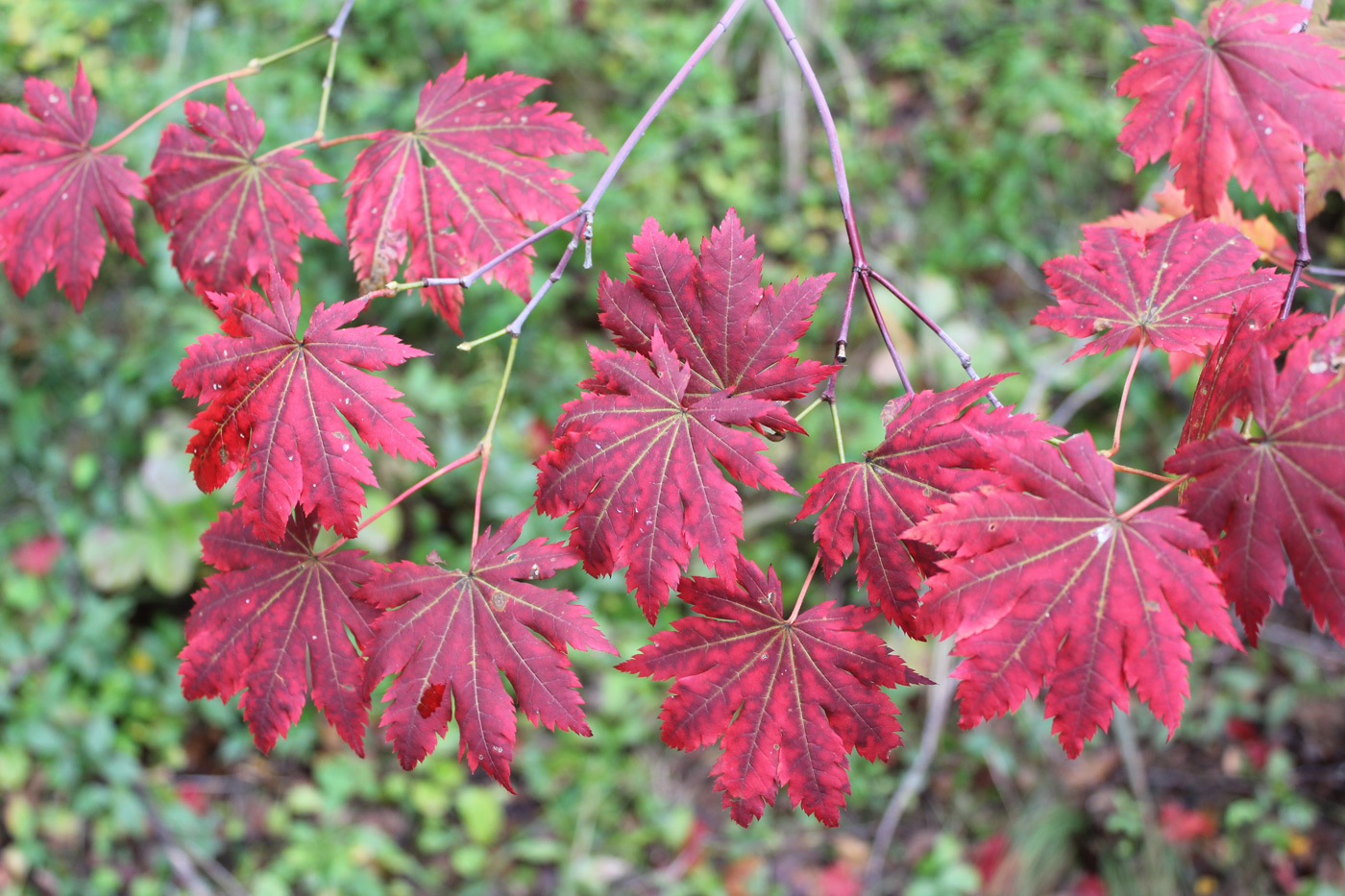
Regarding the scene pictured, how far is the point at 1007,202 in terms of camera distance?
3.89 m

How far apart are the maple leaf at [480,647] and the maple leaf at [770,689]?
12cm

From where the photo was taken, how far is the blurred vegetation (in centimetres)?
304

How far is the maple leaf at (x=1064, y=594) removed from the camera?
36.4 inches

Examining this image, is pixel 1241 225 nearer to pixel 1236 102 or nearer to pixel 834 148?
pixel 1236 102

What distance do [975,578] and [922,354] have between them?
2.92 meters

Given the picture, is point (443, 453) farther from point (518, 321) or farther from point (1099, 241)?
point (1099, 241)

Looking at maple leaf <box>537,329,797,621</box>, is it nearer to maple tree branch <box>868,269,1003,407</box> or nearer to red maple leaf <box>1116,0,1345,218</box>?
maple tree branch <box>868,269,1003,407</box>

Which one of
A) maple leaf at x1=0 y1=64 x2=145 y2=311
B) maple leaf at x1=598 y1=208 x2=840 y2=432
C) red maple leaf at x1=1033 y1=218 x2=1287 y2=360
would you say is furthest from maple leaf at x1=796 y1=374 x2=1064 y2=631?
maple leaf at x1=0 y1=64 x2=145 y2=311

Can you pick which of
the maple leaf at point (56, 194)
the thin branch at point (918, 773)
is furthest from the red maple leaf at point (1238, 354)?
the thin branch at point (918, 773)

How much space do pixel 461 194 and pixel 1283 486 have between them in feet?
3.95

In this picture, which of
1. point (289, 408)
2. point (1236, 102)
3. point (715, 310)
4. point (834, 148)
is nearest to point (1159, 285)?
point (1236, 102)

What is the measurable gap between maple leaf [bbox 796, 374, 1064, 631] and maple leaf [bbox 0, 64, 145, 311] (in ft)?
4.10

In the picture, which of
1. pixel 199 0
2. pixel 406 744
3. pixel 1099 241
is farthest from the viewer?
pixel 199 0

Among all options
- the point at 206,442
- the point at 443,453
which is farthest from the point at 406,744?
the point at 443,453
